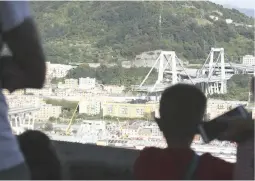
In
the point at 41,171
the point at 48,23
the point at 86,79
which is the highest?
the point at 48,23

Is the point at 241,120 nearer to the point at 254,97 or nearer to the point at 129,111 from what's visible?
the point at 254,97

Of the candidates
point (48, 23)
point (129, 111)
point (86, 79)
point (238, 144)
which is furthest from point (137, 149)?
point (48, 23)

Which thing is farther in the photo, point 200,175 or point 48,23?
point 48,23

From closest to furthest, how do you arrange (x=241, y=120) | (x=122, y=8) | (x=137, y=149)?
(x=241, y=120), (x=122, y=8), (x=137, y=149)

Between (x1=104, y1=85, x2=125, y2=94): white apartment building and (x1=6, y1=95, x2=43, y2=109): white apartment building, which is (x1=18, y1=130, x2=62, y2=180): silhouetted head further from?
(x1=104, y1=85, x2=125, y2=94): white apartment building

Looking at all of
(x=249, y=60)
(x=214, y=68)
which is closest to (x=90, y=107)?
(x=214, y=68)

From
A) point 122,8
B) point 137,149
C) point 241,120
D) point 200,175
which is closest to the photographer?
point 200,175

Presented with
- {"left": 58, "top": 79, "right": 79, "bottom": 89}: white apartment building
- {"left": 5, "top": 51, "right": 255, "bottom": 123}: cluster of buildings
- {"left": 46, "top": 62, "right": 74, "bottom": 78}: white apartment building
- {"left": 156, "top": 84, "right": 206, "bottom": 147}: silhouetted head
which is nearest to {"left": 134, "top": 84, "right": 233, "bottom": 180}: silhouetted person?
{"left": 156, "top": 84, "right": 206, "bottom": 147}: silhouetted head

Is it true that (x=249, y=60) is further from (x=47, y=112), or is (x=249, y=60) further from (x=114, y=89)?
(x=47, y=112)
